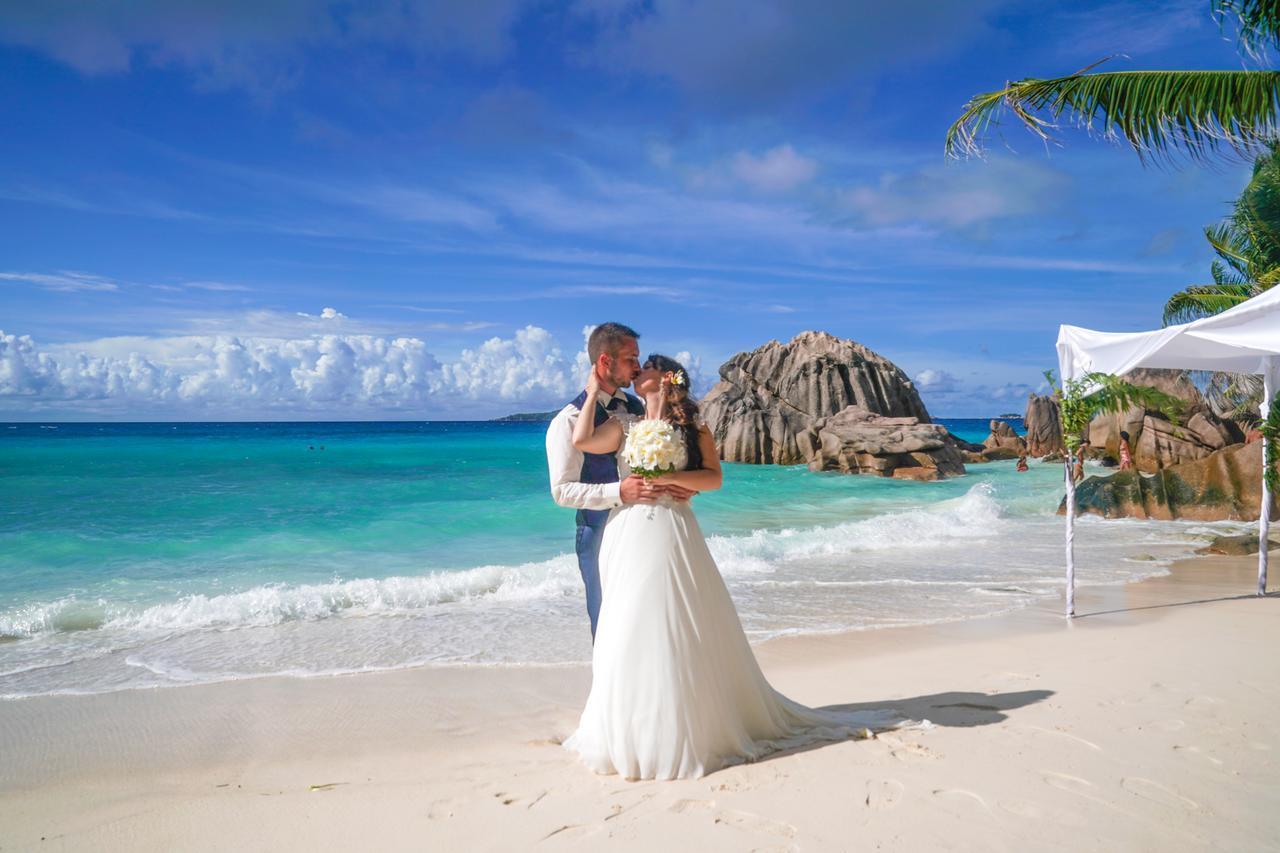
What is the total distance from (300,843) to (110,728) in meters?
3.14

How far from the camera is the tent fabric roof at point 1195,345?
8.38 m

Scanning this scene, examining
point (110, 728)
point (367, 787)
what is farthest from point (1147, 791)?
point (110, 728)

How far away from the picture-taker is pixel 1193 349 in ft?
31.8

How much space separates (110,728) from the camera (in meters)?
5.98

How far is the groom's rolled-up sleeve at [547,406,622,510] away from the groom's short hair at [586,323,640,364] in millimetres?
390

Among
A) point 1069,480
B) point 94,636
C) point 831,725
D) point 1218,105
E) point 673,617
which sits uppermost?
point 1218,105

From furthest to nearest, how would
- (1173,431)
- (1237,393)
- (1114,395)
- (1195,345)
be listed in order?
(1173,431)
(1237,393)
(1195,345)
(1114,395)

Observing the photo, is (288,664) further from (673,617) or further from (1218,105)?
(1218,105)

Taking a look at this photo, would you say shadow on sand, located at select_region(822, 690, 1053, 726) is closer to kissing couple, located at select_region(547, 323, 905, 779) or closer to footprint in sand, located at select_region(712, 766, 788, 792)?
kissing couple, located at select_region(547, 323, 905, 779)

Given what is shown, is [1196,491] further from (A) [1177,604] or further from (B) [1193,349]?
(B) [1193,349]

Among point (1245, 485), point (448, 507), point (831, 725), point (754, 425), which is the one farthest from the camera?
point (754, 425)

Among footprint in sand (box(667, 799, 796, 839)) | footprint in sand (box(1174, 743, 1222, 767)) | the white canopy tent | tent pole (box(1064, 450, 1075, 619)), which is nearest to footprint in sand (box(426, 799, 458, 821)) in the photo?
footprint in sand (box(667, 799, 796, 839))

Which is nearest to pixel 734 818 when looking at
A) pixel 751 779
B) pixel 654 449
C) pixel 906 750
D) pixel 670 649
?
pixel 751 779

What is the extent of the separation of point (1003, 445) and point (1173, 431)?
58.8 ft
